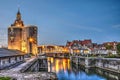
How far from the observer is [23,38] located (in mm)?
126250

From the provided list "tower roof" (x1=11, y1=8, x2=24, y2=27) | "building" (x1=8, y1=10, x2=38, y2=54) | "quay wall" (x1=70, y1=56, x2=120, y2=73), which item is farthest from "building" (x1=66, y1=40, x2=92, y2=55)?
"quay wall" (x1=70, y1=56, x2=120, y2=73)

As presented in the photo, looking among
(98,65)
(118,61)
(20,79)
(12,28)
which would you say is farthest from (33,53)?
(20,79)

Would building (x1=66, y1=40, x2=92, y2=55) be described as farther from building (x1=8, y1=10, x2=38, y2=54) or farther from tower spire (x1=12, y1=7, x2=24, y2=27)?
tower spire (x1=12, y1=7, x2=24, y2=27)

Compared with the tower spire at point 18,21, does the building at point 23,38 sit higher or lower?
lower

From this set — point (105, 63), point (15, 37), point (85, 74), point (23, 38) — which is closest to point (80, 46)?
point (23, 38)

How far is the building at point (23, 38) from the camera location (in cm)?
12069

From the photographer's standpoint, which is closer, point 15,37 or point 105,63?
point 105,63

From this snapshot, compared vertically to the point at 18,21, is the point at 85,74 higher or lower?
lower

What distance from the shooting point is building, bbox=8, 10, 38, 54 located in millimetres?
120688

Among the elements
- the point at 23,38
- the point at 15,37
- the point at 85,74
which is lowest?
the point at 85,74

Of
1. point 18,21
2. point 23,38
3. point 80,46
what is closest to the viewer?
point 23,38

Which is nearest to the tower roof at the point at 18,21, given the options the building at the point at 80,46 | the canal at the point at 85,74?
the building at the point at 80,46

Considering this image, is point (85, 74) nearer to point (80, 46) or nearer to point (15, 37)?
point (15, 37)

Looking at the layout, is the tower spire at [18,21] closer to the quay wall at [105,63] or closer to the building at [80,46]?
the building at [80,46]
